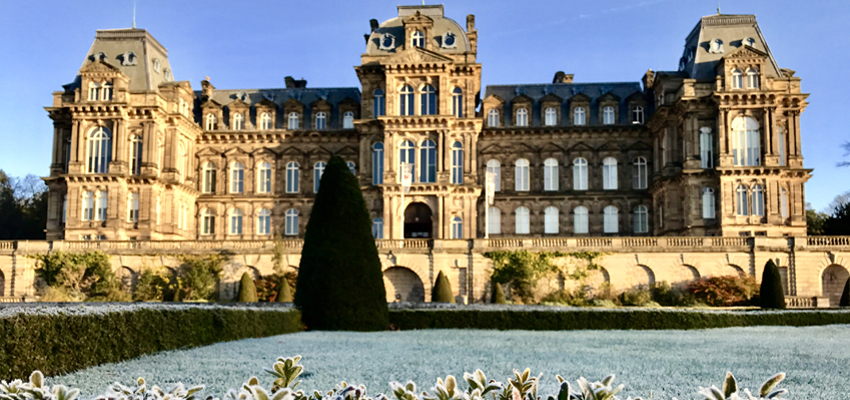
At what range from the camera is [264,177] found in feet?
182

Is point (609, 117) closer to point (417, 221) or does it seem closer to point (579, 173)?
point (579, 173)

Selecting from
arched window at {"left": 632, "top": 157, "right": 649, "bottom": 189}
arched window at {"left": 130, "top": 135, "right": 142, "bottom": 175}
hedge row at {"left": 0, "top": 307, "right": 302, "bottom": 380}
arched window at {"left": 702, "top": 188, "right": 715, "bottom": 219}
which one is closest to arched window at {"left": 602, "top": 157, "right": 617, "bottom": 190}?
arched window at {"left": 632, "top": 157, "right": 649, "bottom": 189}

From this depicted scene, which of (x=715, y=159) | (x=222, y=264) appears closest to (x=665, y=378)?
(x=222, y=264)

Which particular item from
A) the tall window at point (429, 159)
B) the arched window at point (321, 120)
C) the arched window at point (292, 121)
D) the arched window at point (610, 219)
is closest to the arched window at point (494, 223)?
the arched window at point (610, 219)

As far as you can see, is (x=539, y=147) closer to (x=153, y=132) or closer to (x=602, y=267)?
(x=602, y=267)

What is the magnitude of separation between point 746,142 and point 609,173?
10391 millimetres

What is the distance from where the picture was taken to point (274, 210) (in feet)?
180

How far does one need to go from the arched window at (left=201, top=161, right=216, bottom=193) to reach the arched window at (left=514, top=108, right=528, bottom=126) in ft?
74.1

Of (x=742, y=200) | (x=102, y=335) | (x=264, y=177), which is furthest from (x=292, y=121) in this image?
(x=102, y=335)

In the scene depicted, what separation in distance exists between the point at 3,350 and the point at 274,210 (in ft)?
151

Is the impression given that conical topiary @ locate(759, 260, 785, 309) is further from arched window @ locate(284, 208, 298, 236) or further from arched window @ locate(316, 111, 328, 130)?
arched window @ locate(316, 111, 328, 130)

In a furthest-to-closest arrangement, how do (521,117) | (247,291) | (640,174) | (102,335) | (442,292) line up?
1. (521,117)
2. (640,174)
3. (247,291)
4. (442,292)
5. (102,335)

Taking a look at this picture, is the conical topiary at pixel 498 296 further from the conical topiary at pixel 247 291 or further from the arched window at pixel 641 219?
the arched window at pixel 641 219

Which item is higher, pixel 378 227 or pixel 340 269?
pixel 378 227
